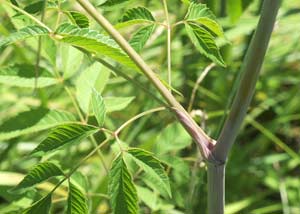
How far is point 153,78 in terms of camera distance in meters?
0.86

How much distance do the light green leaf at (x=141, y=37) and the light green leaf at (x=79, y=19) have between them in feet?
0.35

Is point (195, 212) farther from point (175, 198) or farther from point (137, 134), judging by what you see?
point (175, 198)

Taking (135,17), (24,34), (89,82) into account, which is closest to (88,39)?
(24,34)


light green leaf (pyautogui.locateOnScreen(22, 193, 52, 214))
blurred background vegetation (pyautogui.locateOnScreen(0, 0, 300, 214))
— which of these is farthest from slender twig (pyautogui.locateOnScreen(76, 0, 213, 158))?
blurred background vegetation (pyautogui.locateOnScreen(0, 0, 300, 214))

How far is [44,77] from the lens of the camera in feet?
4.01

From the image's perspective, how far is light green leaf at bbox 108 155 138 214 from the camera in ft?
2.89

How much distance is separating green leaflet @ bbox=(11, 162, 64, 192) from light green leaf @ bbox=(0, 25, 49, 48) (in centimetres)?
19

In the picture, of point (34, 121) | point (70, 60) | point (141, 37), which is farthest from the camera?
point (70, 60)

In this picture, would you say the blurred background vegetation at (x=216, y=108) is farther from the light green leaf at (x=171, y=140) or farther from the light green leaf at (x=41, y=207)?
the light green leaf at (x=41, y=207)

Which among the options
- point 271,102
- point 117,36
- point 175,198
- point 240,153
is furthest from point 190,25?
point 271,102

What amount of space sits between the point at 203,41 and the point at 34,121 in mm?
383

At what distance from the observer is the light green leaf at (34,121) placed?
1.15 meters

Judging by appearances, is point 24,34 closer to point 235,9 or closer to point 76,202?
point 76,202

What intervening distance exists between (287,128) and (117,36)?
5.23ft
